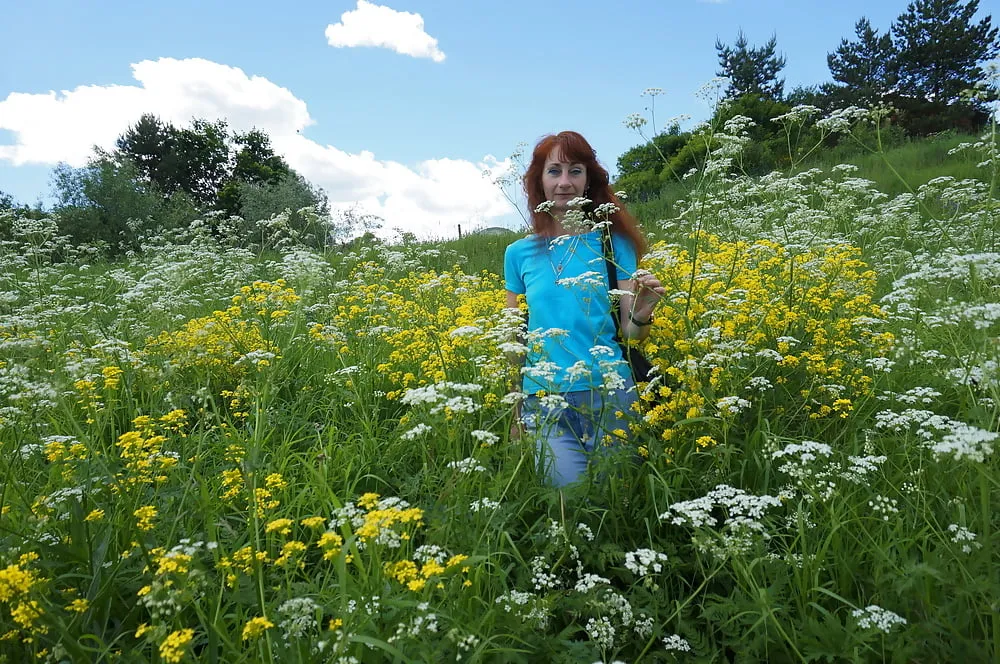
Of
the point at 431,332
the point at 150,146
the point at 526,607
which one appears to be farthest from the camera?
the point at 150,146

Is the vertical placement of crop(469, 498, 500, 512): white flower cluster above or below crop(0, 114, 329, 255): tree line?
below

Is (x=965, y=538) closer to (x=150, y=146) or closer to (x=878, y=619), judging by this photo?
(x=878, y=619)

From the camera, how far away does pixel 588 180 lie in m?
4.00

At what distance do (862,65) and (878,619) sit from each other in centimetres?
5019

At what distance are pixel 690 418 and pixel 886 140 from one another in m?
22.3

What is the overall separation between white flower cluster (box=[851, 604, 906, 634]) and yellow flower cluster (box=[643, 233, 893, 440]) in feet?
2.70

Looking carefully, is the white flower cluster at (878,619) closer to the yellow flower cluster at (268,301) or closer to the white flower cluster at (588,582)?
the white flower cluster at (588,582)

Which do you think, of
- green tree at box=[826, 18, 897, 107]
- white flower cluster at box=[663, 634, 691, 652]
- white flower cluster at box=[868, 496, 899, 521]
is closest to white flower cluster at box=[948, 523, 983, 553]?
white flower cluster at box=[868, 496, 899, 521]

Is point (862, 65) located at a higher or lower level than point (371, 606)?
higher

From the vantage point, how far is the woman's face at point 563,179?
12.6 ft

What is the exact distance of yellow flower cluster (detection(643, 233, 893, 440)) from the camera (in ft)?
8.70

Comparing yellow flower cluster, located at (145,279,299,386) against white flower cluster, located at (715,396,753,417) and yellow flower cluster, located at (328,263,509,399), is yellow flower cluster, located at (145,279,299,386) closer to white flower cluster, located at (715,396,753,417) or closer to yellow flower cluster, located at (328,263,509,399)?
yellow flower cluster, located at (328,263,509,399)

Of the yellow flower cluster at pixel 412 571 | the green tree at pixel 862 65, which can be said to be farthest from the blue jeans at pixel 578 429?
the green tree at pixel 862 65

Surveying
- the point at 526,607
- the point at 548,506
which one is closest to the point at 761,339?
the point at 548,506
